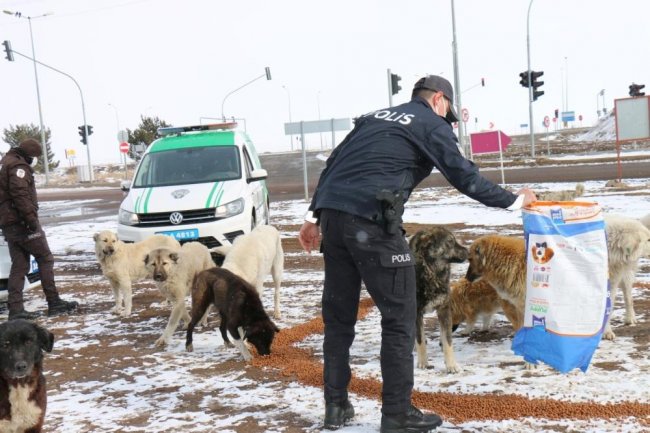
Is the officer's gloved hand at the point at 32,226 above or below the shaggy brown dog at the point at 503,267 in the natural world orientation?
above

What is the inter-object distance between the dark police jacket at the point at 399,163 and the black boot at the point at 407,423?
1257mm

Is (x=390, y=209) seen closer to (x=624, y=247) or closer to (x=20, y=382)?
(x=20, y=382)

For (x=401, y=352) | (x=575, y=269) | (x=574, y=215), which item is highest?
(x=574, y=215)

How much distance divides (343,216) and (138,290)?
7.00 m

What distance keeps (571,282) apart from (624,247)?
1.58 metres

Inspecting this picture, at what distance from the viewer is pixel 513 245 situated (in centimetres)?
547

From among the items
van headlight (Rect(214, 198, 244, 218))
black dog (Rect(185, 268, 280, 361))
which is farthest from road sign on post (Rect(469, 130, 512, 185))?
black dog (Rect(185, 268, 280, 361))

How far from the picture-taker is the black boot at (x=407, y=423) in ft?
12.9

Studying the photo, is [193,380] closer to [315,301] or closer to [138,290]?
[315,301]

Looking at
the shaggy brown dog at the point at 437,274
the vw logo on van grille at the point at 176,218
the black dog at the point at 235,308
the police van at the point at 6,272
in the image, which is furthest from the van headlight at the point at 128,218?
the shaggy brown dog at the point at 437,274

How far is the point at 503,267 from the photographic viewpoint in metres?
5.38

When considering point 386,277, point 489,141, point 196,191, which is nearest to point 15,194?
point 196,191

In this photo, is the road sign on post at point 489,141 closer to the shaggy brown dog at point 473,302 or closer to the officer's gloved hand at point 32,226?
the shaggy brown dog at point 473,302

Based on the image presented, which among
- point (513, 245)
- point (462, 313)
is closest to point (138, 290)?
point (462, 313)
